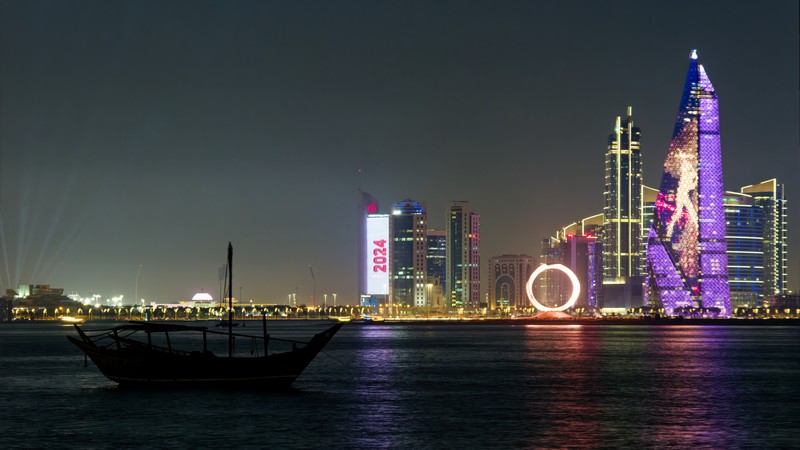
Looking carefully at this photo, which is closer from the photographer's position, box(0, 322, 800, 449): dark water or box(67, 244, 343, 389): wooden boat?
box(0, 322, 800, 449): dark water

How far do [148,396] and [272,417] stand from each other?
1819 cm

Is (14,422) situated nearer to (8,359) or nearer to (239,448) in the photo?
(239,448)

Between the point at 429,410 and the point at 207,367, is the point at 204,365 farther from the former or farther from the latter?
the point at 429,410

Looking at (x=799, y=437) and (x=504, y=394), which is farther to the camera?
(x=504, y=394)

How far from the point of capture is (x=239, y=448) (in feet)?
218

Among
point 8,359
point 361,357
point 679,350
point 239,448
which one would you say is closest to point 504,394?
point 239,448

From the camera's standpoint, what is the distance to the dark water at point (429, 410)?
70312 mm

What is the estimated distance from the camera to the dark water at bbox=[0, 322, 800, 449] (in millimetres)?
70312

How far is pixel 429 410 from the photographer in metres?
86.2

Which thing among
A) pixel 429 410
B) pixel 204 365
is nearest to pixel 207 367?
pixel 204 365

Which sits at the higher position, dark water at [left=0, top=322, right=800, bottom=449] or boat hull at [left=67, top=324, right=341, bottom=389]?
boat hull at [left=67, top=324, right=341, bottom=389]

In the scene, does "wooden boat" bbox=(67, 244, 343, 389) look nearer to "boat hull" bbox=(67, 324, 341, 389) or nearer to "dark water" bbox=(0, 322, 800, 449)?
"boat hull" bbox=(67, 324, 341, 389)

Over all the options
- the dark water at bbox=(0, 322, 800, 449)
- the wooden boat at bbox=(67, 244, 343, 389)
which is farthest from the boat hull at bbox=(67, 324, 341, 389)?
the dark water at bbox=(0, 322, 800, 449)

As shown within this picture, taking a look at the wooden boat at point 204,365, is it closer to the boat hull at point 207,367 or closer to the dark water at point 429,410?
the boat hull at point 207,367
